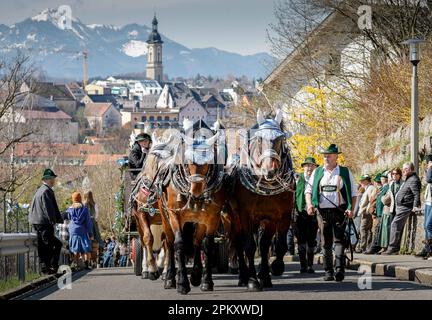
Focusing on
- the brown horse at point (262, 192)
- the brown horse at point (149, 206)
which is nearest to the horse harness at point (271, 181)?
the brown horse at point (262, 192)

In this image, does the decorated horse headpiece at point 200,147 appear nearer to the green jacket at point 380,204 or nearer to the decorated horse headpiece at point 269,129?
the decorated horse headpiece at point 269,129

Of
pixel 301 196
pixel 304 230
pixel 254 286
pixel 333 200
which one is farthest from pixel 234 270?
pixel 254 286

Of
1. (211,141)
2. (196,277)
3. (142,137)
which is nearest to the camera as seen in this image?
(211,141)

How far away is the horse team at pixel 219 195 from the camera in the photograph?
1664cm

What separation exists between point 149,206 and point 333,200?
348 cm

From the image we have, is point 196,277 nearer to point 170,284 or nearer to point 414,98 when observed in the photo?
point 170,284

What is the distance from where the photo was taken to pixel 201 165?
650 inches

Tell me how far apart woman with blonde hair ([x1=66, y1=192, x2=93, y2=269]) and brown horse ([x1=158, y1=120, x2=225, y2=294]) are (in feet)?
27.4

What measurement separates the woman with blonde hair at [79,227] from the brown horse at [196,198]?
8.34 m

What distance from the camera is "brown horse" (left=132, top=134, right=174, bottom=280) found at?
19438mm

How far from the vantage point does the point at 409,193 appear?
2391 cm

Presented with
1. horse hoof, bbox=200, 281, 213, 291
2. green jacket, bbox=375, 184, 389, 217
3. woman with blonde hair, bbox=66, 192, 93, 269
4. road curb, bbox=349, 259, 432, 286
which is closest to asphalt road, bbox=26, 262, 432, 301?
horse hoof, bbox=200, 281, 213, 291
